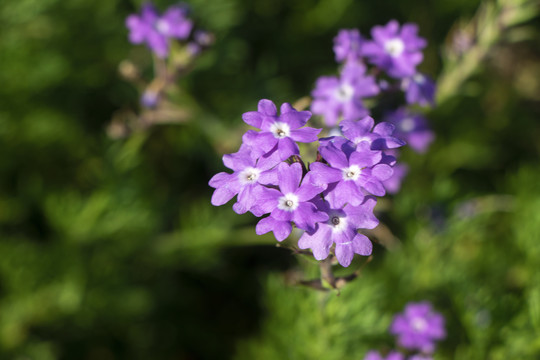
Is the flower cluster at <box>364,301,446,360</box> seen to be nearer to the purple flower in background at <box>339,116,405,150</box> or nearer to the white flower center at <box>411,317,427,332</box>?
the white flower center at <box>411,317,427,332</box>

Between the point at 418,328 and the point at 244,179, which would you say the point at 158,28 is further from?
the point at 418,328

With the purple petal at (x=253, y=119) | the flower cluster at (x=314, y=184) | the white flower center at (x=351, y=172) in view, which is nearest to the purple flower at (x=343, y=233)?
the flower cluster at (x=314, y=184)

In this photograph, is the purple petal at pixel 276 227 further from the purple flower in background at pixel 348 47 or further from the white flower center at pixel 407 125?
the white flower center at pixel 407 125

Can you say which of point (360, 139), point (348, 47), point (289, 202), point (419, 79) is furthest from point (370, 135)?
point (419, 79)

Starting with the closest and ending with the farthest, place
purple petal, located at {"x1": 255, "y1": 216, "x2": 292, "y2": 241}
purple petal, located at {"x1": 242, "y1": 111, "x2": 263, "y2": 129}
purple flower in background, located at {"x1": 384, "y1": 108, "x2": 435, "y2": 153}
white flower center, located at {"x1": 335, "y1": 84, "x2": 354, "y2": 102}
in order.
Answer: purple petal, located at {"x1": 255, "y1": 216, "x2": 292, "y2": 241} < purple petal, located at {"x1": 242, "y1": 111, "x2": 263, "y2": 129} < white flower center, located at {"x1": 335, "y1": 84, "x2": 354, "y2": 102} < purple flower in background, located at {"x1": 384, "y1": 108, "x2": 435, "y2": 153}

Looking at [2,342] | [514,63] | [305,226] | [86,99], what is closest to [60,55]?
[86,99]

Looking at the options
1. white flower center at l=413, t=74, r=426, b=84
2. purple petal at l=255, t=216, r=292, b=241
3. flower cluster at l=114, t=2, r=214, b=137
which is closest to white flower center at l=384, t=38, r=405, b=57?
white flower center at l=413, t=74, r=426, b=84

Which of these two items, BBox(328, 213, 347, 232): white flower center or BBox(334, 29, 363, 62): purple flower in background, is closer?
BBox(328, 213, 347, 232): white flower center
